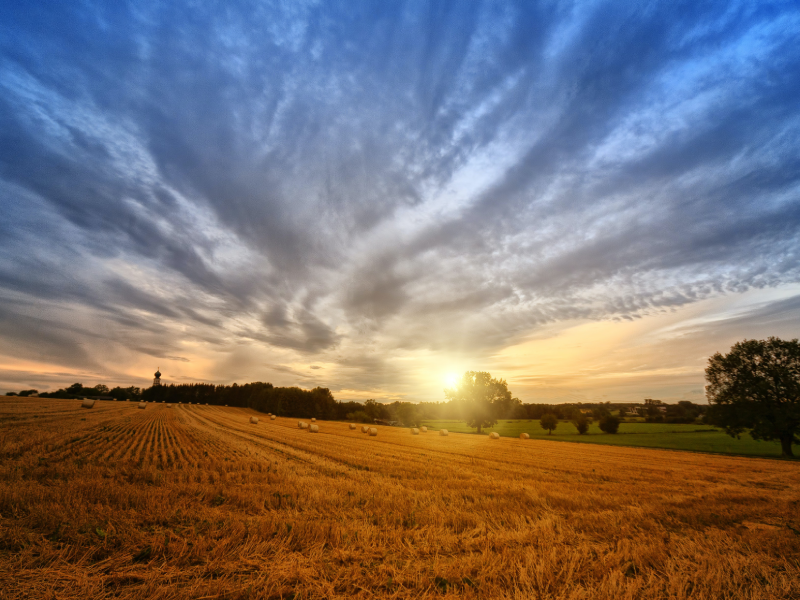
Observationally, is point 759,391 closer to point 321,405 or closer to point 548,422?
point 548,422

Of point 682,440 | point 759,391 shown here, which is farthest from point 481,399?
point 759,391

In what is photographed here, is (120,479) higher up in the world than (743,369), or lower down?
lower down

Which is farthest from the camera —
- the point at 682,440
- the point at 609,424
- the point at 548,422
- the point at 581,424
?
the point at 548,422

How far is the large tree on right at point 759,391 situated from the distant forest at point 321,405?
33.9 meters

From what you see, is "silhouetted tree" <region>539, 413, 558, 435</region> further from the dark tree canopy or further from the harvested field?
the harvested field

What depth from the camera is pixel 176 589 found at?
361cm

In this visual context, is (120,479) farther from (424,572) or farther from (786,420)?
(786,420)

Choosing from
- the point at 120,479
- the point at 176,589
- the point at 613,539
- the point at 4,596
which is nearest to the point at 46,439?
the point at 120,479

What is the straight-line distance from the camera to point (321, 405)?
10638 centimetres

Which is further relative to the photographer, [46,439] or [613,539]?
[46,439]

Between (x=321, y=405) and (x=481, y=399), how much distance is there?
6085 centimetres

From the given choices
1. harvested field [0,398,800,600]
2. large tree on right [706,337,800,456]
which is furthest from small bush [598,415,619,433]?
harvested field [0,398,800,600]

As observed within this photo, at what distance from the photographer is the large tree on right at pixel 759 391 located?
33312 millimetres

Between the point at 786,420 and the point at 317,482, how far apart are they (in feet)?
155
